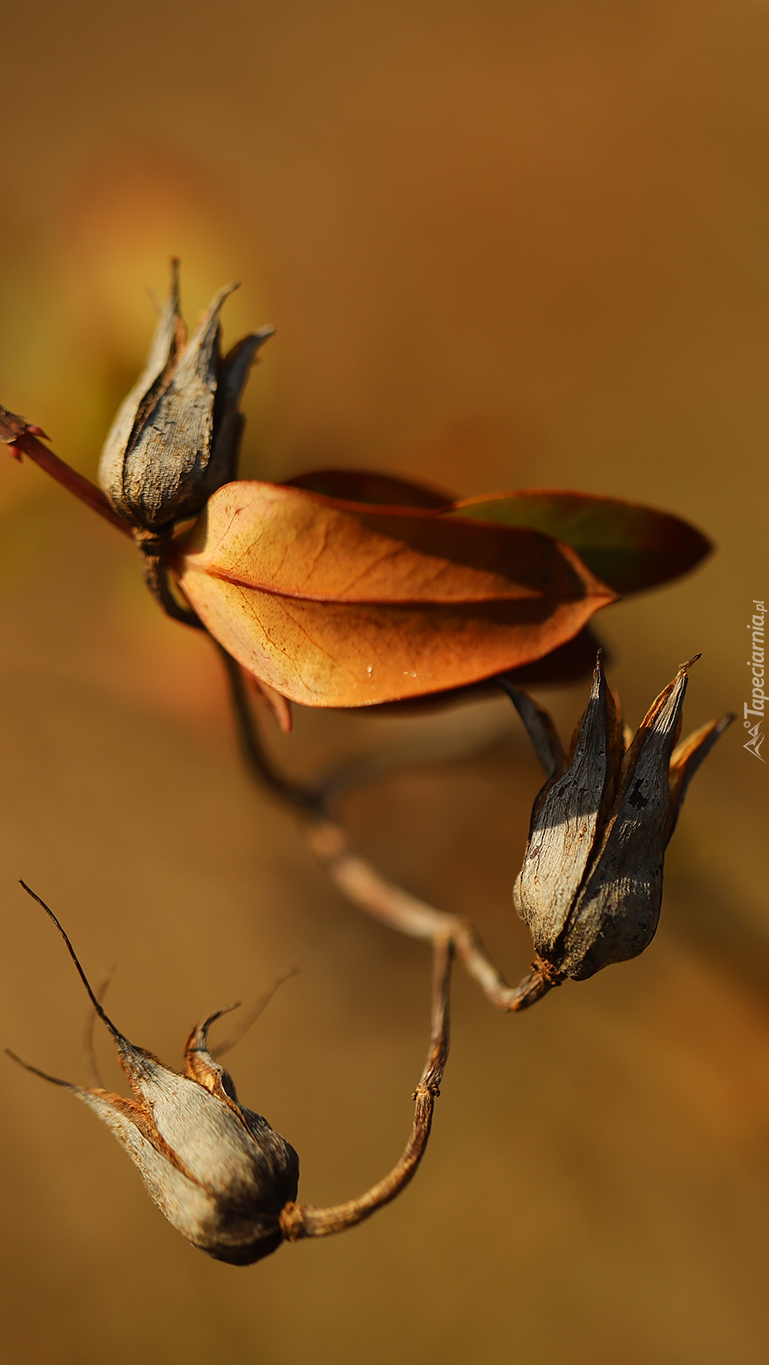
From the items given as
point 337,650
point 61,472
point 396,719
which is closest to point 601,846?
point 337,650

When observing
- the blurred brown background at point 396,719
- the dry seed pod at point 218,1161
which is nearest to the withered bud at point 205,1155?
the dry seed pod at point 218,1161

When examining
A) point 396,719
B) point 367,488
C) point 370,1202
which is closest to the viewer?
point 370,1202

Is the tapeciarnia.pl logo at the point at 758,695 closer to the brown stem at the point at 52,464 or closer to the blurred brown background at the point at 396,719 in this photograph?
the blurred brown background at the point at 396,719

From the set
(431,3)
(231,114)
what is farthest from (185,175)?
(431,3)

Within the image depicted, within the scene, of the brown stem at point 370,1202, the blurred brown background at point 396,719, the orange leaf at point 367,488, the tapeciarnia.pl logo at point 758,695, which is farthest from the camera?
the blurred brown background at point 396,719

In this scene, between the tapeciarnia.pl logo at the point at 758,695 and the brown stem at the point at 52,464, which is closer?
the brown stem at the point at 52,464

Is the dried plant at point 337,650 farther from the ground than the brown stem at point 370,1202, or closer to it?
farther from the ground

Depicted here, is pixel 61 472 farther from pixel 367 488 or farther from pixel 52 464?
pixel 367 488

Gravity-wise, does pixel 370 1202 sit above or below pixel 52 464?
below
